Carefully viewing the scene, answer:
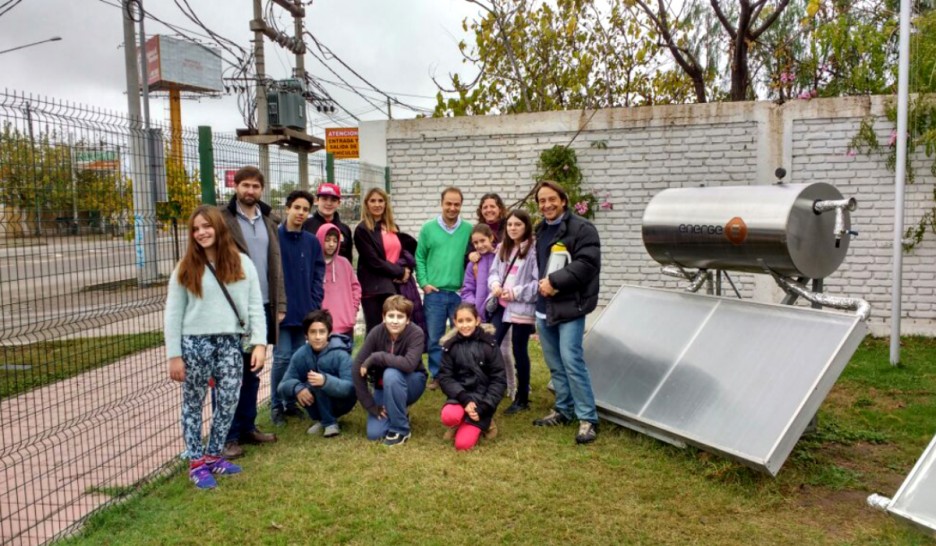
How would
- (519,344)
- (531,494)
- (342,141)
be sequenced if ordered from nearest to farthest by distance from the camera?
(531,494) < (519,344) < (342,141)

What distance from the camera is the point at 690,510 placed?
3.57 m

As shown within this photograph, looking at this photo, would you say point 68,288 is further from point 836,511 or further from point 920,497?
point 920,497

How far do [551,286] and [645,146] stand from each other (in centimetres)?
454

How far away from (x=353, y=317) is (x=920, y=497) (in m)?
3.66

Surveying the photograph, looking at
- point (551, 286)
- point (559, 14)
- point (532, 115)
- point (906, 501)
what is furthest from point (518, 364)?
point (559, 14)

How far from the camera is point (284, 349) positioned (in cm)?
499

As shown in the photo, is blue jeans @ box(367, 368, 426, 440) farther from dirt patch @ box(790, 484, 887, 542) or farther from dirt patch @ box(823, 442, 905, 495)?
dirt patch @ box(823, 442, 905, 495)

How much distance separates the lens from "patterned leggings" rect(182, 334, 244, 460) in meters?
3.85

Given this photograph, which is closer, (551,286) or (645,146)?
(551,286)

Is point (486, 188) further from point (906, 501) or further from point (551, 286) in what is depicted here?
point (906, 501)

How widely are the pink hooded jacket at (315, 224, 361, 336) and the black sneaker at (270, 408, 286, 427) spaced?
700 millimetres

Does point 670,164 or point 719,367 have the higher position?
point 670,164

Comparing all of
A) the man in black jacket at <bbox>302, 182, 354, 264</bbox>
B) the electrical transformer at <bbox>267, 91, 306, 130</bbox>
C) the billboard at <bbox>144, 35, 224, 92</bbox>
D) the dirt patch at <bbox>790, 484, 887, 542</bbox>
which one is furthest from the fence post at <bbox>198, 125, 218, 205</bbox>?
the billboard at <bbox>144, 35, 224, 92</bbox>

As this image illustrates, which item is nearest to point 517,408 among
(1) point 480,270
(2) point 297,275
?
(1) point 480,270
